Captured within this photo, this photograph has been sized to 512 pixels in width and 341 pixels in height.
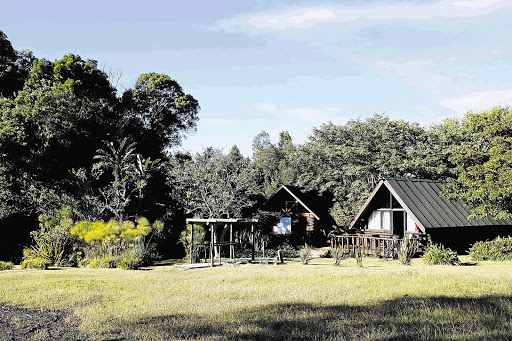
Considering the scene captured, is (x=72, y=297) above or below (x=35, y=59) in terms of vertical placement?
below

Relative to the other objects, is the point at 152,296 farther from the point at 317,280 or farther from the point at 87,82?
the point at 87,82

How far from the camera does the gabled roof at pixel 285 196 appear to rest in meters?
36.1

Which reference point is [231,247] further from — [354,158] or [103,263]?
[354,158]

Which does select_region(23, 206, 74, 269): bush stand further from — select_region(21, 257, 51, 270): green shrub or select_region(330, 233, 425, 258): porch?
select_region(330, 233, 425, 258): porch

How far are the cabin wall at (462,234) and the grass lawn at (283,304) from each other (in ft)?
A: 39.5

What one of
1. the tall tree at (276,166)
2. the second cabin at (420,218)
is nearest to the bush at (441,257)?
the second cabin at (420,218)

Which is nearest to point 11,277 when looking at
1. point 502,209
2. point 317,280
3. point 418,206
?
point 317,280

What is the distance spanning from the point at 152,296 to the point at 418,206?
1847 centimetres

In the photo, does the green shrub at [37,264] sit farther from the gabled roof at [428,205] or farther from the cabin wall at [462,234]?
the cabin wall at [462,234]

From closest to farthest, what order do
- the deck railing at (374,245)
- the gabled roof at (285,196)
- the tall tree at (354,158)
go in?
the deck railing at (374,245) < the tall tree at (354,158) < the gabled roof at (285,196)

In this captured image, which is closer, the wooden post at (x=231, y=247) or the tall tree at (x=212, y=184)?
the wooden post at (x=231, y=247)

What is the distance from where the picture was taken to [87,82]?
34.4 metres

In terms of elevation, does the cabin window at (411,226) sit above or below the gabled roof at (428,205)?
below

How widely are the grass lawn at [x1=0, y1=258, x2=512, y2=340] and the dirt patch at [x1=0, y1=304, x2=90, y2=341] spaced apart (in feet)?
0.91
